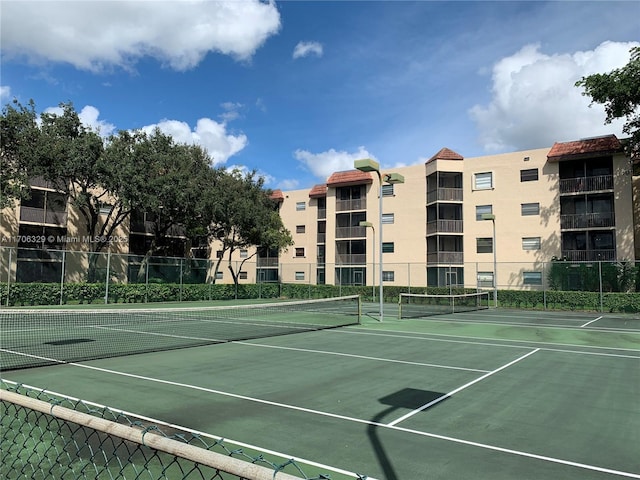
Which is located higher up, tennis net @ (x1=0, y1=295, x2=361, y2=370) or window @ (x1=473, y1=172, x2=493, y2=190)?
window @ (x1=473, y1=172, x2=493, y2=190)

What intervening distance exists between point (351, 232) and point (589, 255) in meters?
21.0

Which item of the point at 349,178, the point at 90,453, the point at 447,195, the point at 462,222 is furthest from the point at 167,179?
the point at 90,453

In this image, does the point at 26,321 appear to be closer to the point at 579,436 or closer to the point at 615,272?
the point at 579,436

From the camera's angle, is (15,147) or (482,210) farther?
(482,210)

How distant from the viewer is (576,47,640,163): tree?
29.3m

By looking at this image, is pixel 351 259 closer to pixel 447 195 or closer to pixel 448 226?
pixel 448 226

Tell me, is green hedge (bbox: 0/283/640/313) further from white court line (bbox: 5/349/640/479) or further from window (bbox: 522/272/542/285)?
white court line (bbox: 5/349/640/479)

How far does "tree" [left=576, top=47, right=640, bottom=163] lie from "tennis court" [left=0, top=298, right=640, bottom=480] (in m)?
23.4

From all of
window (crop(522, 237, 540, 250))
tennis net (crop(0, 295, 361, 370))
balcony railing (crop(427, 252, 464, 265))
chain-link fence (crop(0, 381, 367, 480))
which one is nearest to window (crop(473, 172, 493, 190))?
window (crop(522, 237, 540, 250))

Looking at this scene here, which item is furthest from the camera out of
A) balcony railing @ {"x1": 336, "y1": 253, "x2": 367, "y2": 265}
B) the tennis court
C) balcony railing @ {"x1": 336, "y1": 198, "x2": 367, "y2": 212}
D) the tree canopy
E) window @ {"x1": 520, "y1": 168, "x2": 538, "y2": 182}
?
balcony railing @ {"x1": 336, "y1": 198, "x2": 367, "y2": 212}

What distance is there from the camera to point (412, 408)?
6805 mm

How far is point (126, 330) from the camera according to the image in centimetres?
1661

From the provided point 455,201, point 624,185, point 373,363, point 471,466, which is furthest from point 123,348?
point 624,185

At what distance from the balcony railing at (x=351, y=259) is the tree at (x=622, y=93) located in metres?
23.1
